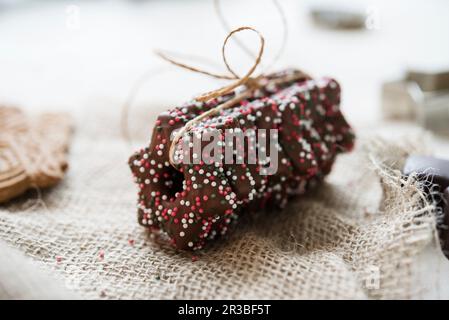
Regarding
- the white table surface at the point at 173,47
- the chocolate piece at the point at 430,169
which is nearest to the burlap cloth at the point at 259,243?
the chocolate piece at the point at 430,169

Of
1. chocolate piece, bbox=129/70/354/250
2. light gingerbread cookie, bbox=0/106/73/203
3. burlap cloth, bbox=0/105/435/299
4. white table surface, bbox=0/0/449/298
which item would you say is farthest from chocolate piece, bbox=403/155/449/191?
light gingerbread cookie, bbox=0/106/73/203

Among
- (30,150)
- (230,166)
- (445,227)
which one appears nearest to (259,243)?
(230,166)

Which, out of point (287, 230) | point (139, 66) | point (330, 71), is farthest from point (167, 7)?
point (287, 230)

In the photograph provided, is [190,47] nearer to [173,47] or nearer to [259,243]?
[173,47]

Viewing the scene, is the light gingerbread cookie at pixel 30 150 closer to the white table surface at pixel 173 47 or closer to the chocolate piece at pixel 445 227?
the white table surface at pixel 173 47
